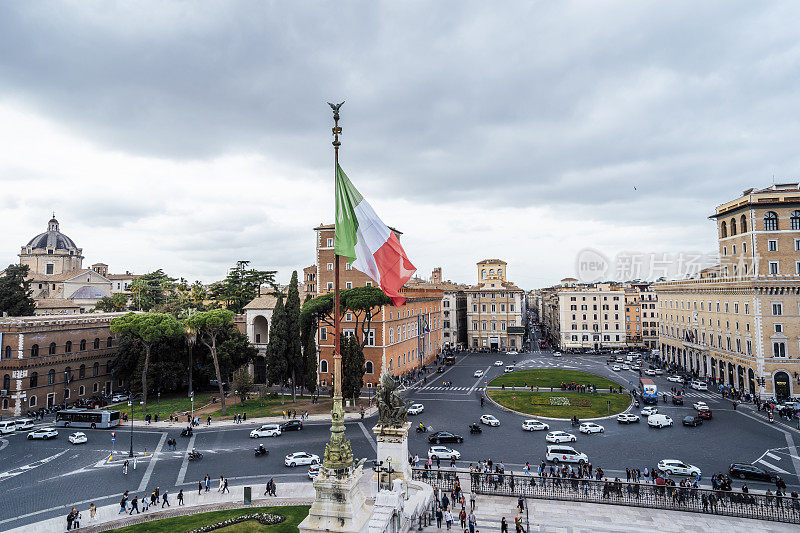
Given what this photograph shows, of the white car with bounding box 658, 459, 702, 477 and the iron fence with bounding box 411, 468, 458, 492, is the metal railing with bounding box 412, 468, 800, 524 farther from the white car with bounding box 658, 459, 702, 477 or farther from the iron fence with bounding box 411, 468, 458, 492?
the white car with bounding box 658, 459, 702, 477

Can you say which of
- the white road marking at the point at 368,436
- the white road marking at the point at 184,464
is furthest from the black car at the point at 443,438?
the white road marking at the point at 184,464

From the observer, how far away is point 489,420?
36.3 m

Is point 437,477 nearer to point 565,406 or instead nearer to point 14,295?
point 565,406

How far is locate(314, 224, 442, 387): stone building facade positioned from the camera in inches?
2111

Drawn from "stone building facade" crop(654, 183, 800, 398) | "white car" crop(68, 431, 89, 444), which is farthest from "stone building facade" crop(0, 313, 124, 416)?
"stone building facade" crop(654, 183, 800, 398)

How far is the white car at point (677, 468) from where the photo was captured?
24.9 m

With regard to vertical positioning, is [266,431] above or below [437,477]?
below

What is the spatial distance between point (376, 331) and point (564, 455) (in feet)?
97.6

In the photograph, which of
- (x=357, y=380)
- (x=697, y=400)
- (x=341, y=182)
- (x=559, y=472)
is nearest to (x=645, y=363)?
(x=697, y=400)

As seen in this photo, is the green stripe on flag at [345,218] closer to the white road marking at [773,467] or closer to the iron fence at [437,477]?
the iron fence at [437,477]

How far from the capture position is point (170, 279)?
3147 inches

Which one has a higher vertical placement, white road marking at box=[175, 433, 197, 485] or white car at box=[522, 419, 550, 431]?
white car at box=[522, 419, 550, 431]

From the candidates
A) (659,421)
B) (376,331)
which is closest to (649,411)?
(659,421)

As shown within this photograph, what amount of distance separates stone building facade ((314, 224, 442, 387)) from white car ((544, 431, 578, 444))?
21.6 metres
